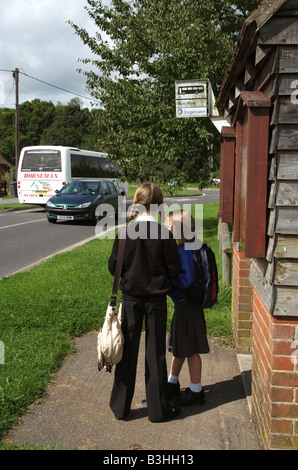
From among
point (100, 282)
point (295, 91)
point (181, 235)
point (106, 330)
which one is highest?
point (295, 91)

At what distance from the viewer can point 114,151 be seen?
13.0 m

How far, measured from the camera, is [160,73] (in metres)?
11.9

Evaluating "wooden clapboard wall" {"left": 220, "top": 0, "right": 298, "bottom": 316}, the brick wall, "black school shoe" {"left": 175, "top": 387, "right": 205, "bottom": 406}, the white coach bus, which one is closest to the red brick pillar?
"wooden clapboard wall" {"left": 220, "top": 0, "right": 298, "bottom": 316}

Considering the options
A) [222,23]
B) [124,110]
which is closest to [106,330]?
[124,110]

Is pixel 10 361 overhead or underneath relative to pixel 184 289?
underneath

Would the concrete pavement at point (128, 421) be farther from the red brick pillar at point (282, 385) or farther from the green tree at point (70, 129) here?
the green tree at point (70, 129)

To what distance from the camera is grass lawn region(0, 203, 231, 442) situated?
407cm

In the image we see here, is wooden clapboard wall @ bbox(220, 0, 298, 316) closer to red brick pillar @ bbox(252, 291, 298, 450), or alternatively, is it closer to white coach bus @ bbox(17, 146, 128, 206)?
red brick pillar @ bbox(252, 291, 298, 450)

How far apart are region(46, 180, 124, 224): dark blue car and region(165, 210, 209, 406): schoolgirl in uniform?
13.4 m

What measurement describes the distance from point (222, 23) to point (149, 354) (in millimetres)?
10402

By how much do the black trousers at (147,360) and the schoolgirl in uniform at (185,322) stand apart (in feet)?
0.62

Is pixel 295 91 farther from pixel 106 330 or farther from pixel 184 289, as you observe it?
pixel 106 330

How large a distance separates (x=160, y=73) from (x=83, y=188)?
7.34 meters

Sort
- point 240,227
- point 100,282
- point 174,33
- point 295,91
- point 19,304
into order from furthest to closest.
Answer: point 174,33 < point 100,282 < point 19,304 < point 240,227 < point 295,91
